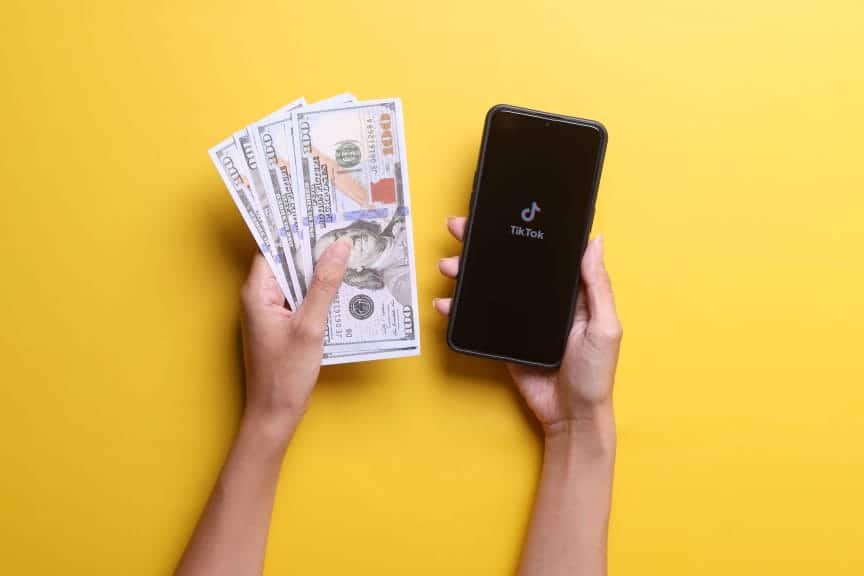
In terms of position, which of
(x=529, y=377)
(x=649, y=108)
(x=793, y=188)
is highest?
(x=649, y=108)

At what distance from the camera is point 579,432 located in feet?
4.44

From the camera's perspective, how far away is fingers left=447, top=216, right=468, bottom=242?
134 cm

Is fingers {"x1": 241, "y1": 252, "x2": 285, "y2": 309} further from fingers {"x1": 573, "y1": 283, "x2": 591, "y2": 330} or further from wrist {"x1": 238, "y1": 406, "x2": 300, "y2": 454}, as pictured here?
fingers {"x1": 573, "y1": 283, "x2": 591, "y2": 330}

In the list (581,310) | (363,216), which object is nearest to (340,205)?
(363,216)

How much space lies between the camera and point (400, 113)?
4.22 feet

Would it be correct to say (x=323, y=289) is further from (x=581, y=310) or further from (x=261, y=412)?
(x=581, y=310)

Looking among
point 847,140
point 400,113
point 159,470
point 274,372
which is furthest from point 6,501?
point 847,140

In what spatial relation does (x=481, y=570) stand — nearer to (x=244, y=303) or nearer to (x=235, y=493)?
(x=235, y=493)

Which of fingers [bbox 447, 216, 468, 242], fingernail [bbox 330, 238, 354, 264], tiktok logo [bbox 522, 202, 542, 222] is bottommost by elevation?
fingernail [bbox 330, 238, 354, 264]

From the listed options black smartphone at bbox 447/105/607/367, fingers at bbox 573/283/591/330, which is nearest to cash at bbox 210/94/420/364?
black smartphone at bbox 447/105/607/367

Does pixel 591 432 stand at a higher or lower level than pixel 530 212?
lower

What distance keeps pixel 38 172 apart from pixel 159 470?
549 millimetres

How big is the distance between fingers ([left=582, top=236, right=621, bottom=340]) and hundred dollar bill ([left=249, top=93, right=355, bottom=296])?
1.46ft

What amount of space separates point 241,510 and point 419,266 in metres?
0.49
